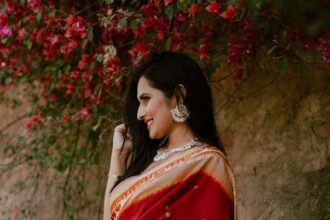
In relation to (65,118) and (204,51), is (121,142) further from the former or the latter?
(65,118)

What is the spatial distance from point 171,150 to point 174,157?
6 cm

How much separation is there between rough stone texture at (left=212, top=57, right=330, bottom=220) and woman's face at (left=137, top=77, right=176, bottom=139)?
818 millimetres

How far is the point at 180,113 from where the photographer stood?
2.32 meters

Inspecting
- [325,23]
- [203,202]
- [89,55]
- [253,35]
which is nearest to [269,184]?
[253,35]

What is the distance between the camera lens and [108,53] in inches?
127

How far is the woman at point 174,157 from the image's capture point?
2174mm

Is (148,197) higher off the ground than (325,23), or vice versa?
(325,23)

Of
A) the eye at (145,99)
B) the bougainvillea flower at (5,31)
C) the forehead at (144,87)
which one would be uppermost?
the forehead at (144,87)

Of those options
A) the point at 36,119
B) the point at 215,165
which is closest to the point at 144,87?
the point at 215,165

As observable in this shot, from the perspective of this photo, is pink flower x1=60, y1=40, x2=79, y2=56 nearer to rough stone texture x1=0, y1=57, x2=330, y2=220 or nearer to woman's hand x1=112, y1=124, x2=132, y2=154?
rough stone texture x1=0, y1=57, x2=330, y2=220

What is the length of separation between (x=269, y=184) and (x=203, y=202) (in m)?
0.91

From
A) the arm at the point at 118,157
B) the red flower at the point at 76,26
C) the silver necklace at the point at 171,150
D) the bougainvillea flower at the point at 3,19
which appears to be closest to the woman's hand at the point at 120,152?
the arm at the point at 118,157

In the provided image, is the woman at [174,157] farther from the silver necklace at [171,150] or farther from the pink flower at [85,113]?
the pink flower at [85,113]

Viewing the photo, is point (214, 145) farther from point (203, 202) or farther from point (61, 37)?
point (61, 37)
